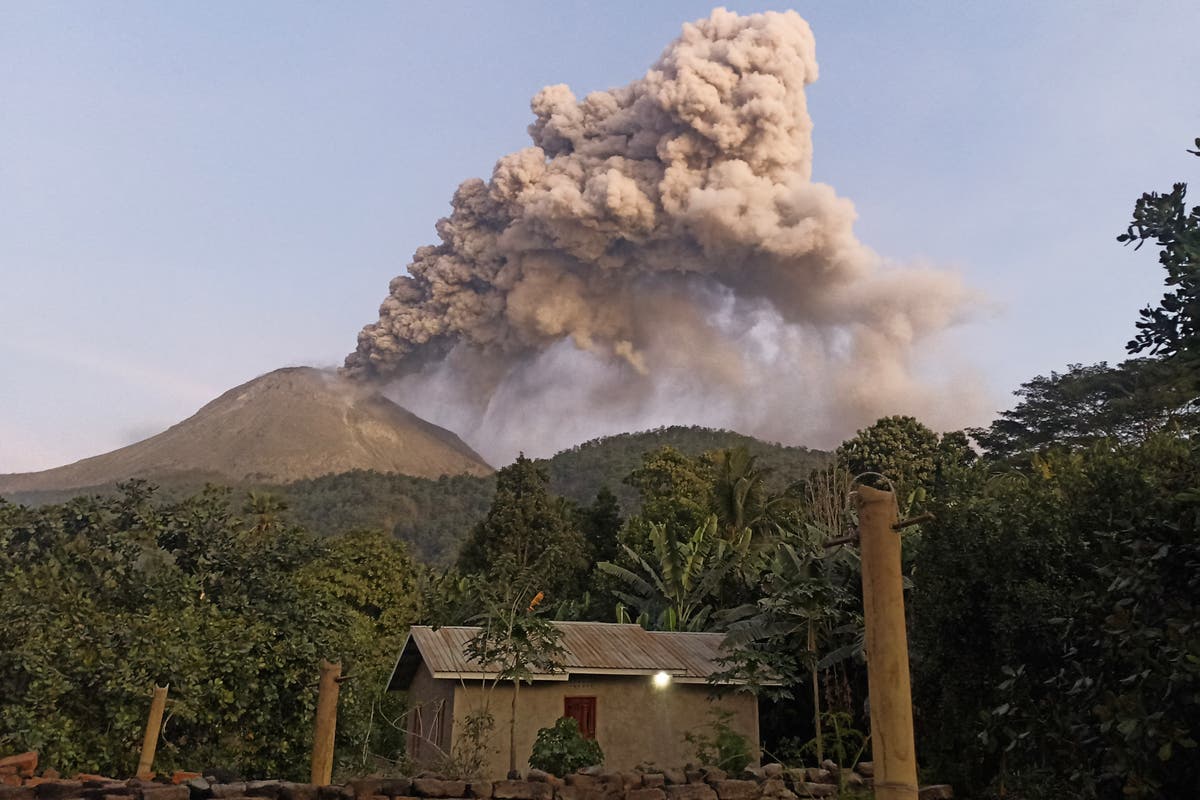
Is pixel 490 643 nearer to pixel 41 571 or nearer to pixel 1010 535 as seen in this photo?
pixel 41 571

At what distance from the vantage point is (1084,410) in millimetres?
37531

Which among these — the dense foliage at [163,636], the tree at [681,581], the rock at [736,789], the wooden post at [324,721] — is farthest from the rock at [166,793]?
the tree at [681,581]

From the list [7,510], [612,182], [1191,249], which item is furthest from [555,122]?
[1191,249]

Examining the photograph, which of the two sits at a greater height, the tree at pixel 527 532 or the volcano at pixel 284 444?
the volcano at pixel 284 444

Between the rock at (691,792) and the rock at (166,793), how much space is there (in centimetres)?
534

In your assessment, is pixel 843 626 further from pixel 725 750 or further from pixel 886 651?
pixel 886 651

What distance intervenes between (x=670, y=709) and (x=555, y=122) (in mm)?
37097

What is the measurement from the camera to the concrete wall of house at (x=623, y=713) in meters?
15.8

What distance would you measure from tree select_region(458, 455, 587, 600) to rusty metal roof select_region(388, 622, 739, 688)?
15.8 m

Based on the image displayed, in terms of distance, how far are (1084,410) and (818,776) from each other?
30.0 m

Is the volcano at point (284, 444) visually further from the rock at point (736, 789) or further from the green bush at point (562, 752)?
the rock at point (736, 789)

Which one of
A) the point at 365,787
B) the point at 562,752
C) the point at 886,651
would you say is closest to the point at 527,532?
the point at 562,752

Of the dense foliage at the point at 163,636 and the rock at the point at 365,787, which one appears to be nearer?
the rock at the point at 365,787

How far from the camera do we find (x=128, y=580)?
15461 millimetres
